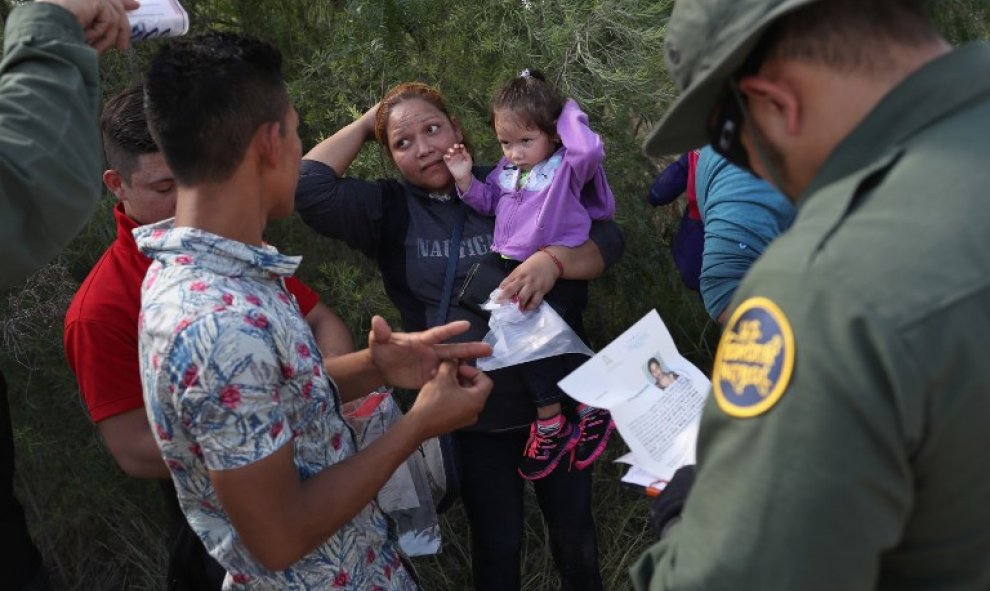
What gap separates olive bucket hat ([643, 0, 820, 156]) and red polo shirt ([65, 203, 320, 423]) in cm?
144

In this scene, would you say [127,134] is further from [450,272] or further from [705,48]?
[705,48]

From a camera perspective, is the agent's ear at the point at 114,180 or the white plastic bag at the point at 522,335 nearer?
the agent's ear at the point at 114,180

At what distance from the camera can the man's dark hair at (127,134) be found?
7.98ft

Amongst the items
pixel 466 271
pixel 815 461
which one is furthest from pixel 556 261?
pixel 815 461

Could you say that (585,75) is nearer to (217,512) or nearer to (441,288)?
(441,288)

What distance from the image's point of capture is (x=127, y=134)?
8.01 feet

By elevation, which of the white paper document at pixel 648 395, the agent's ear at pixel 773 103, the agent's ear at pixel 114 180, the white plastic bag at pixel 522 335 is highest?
the agent's ear at pixel 773 103

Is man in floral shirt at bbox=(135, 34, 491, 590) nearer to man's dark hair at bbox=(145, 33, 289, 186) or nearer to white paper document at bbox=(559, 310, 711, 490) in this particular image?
man's dark hair at bbox=(145, 33, 289, 186)

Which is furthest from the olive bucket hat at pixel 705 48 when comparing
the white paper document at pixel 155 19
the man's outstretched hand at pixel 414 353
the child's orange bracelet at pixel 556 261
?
the child's orange bracelet at pixel 556 261

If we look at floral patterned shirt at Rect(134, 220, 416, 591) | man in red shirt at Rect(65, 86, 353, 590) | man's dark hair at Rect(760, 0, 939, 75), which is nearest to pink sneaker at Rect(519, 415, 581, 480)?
floral patterned shirt at Rect(134, 220, 416, 591)

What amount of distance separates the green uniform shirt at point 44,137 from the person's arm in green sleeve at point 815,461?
1.21m

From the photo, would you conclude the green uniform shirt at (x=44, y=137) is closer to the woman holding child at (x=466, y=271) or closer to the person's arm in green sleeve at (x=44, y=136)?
the person's arm in green sleeve at (x=44, y=136)

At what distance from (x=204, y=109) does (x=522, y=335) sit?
4.58ft

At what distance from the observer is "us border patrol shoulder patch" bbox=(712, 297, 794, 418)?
1.07 meters
